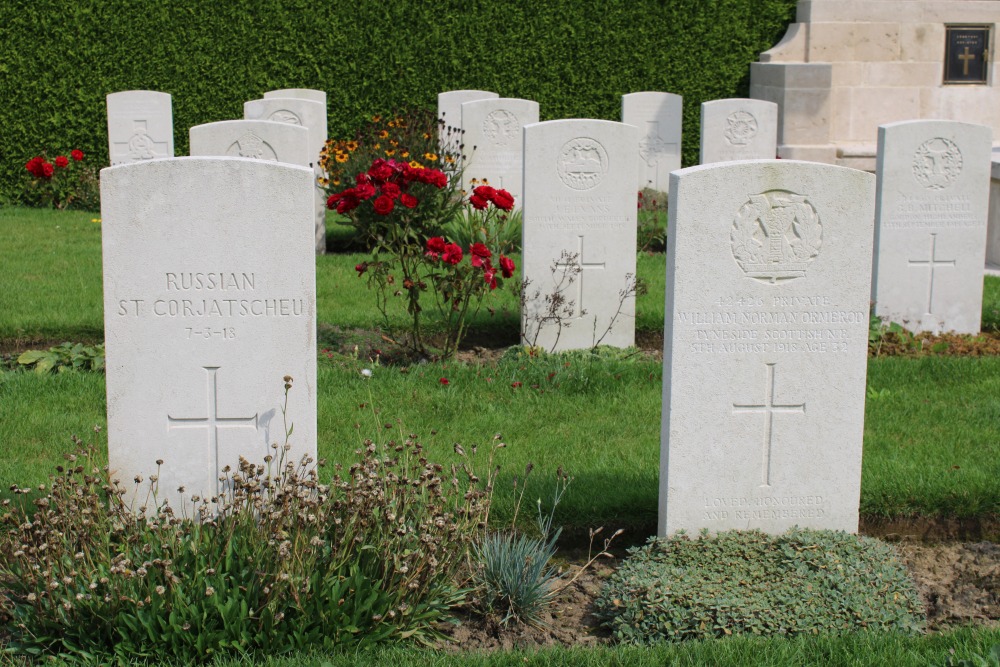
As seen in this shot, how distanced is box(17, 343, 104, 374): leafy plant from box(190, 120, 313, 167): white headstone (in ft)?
6.89

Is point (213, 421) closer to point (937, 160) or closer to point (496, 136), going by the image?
point (937, 160)

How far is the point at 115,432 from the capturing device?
14.6 ft

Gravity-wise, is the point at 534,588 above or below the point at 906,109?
below

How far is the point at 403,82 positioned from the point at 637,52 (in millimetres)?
3044

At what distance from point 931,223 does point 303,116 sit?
20.1 ft

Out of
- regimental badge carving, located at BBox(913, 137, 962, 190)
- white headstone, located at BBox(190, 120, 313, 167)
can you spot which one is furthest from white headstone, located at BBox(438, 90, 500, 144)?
regimental badge carving, located at BBox(913, 137, 962, 190)

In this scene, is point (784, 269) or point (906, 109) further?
point (906, 109)


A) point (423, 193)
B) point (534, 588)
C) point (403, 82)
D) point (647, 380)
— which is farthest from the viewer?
point (403, 82)

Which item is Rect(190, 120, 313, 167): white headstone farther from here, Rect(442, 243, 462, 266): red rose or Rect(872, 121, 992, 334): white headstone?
Rect(872, 121, 992, 334): white headstone

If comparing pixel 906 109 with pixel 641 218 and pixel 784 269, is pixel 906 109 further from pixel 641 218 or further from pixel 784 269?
pixel 784 269

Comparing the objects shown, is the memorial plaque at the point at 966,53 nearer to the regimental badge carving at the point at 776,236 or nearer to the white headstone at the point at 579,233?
the white headstone at the point at 579,233

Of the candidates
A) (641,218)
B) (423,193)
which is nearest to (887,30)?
(641,218)

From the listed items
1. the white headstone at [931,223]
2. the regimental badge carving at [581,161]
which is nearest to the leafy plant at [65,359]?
the regimental badge carving at [581,161]

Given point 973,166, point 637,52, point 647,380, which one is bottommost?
point 647,380
